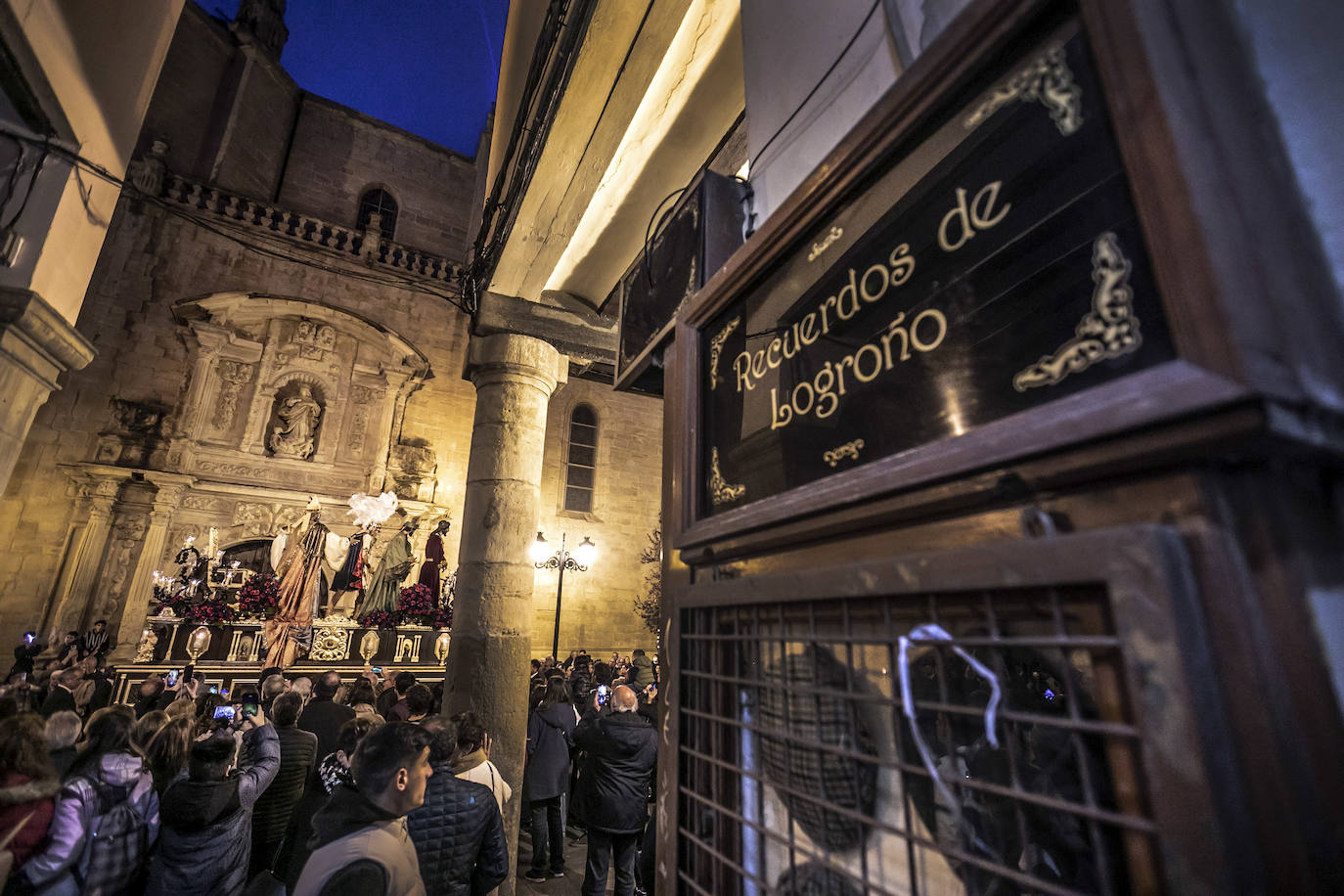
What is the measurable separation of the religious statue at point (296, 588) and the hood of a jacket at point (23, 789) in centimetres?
527

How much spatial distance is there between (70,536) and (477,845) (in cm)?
1099

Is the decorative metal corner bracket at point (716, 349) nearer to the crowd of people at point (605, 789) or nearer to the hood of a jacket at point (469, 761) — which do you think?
the hood of a jacket at point (469, 761)

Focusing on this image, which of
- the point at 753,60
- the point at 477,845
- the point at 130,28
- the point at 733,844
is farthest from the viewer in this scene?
the point at 130,28

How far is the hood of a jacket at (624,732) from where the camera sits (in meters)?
3.81

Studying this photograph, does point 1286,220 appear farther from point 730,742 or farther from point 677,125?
point 677,125

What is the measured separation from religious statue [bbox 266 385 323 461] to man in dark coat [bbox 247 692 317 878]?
8942 millimetres

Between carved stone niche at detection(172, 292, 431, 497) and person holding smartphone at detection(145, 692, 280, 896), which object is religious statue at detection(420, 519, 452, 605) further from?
person holding smartphone at detection(145, 692, 280, 896)

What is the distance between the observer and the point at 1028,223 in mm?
685

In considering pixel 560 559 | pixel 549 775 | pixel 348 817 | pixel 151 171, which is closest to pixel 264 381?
pixel 151 171

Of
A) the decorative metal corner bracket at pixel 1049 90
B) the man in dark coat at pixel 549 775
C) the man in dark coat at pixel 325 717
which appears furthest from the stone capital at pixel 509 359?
the decorative metal corner bracket at pixel 1049 90

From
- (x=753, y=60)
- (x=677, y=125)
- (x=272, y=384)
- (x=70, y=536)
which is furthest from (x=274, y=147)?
(x=753, y=60)

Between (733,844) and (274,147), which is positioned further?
(274,147)

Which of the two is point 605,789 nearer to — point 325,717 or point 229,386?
point 325,717

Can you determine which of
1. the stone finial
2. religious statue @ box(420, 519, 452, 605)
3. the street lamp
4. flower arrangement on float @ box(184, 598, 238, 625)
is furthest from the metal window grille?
the stone finial
